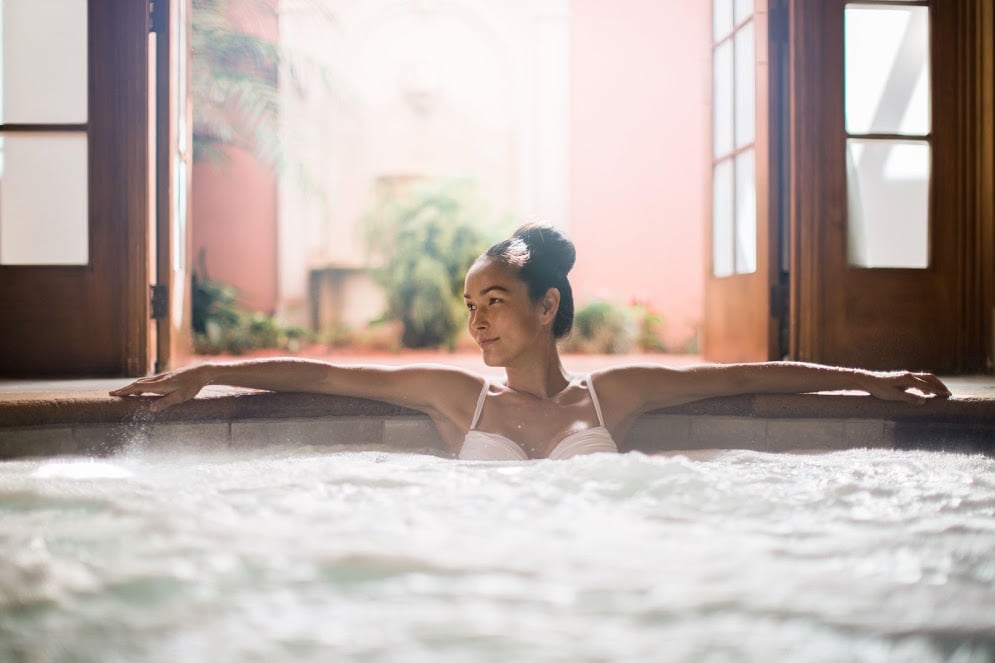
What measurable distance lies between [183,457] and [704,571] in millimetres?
1370

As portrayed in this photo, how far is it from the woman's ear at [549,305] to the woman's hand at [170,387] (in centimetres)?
79

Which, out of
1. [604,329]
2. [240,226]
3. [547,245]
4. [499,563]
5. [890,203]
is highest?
[240,226]

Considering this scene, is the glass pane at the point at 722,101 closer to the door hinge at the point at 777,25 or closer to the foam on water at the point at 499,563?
the door hinge at the point at 777,25

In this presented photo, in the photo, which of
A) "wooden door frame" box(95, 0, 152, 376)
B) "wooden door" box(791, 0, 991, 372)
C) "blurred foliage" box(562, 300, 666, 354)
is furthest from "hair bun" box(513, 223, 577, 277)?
"blurred foliage" box(562, 300, 666, 354)

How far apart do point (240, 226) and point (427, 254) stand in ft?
6.52

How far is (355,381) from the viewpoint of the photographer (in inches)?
83.2

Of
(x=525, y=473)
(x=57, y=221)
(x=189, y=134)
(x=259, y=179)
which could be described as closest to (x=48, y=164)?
(x=57, y=221)

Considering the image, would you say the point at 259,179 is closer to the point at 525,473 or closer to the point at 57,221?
the point at 57,221

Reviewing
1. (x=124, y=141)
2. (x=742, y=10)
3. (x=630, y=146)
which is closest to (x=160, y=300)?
(x=124, y=141)

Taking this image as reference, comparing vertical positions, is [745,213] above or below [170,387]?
above

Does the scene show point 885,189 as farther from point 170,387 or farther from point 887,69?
point 170,387

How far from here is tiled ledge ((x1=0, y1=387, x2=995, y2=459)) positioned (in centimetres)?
208

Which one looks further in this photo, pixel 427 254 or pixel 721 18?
pixel 427 254

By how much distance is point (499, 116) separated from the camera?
346 inches
